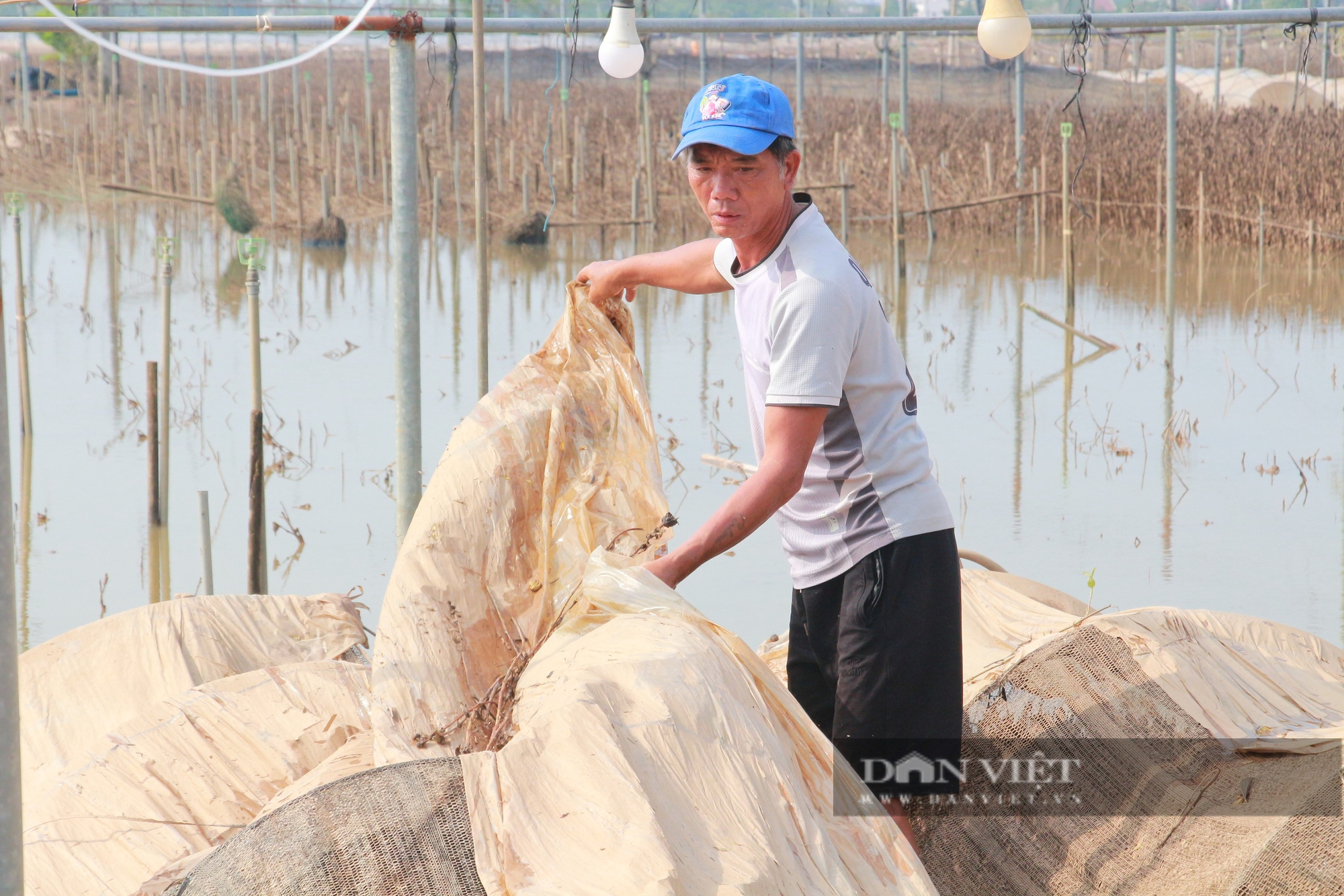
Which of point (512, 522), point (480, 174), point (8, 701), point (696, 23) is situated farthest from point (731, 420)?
point (8, 701)

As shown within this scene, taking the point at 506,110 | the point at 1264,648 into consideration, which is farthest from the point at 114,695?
the point at 506,110

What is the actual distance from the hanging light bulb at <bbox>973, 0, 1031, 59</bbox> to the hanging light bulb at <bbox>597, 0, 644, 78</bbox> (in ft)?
2.66

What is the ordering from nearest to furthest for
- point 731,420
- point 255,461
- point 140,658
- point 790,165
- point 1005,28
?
1. point 790,165
2. point 140,658
3. point 1005,28
4. point 255,461
5. point 731,420

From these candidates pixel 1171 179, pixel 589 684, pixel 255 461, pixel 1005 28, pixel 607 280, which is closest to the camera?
pixel 589 684

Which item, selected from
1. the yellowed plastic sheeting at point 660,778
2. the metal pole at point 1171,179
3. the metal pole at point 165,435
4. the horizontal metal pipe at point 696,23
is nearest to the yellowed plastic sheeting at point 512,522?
the yellowed plastic sheeting at point 660,778

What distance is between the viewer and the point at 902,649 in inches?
78.2

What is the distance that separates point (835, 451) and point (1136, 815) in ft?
2.84

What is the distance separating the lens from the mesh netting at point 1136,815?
79.1 inches

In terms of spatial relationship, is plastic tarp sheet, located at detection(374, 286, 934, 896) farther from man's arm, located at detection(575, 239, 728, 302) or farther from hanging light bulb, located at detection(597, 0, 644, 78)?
hanging light bulb, located at detection(597, 0, 644, 78)

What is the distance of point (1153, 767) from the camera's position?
233 cm

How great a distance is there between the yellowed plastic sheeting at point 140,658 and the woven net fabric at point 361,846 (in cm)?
92

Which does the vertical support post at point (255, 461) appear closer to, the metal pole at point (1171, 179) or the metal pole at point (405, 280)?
the metal pole at point (405, 280)

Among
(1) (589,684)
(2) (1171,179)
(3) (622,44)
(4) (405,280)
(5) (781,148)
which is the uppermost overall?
(2) (1171,179)

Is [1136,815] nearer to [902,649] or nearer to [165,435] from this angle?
[902,649]
